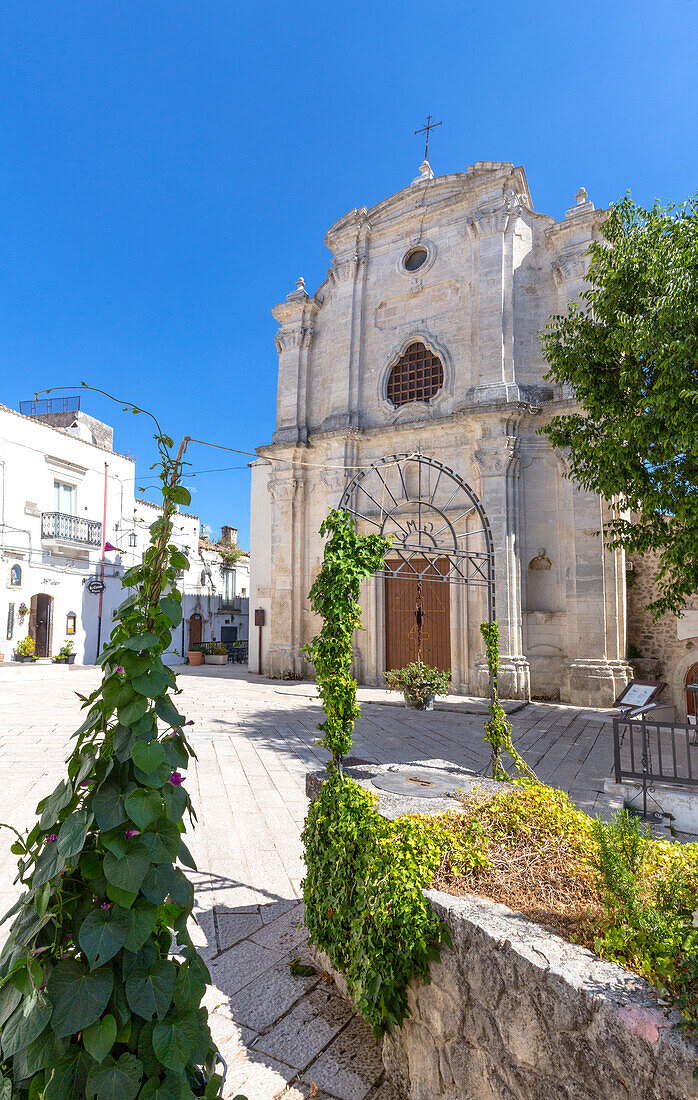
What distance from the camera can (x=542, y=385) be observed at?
13.6m

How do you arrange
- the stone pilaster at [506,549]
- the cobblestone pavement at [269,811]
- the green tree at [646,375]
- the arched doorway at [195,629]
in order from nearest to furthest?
the cobblestone pavement at [269,811], the green tree at [646,375], the stone pilaster at [506,549], the arched doorway at [195,629]

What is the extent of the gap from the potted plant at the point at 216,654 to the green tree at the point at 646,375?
17450 millimetres

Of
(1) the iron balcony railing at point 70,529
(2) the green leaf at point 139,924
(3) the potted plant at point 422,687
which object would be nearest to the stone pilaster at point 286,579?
(3) the potted plant at point 422,687

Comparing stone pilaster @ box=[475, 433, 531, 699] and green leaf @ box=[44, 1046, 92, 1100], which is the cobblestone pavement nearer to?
stone pilaster @ box=[475, 433, 531, 699]

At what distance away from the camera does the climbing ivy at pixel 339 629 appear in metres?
3.55

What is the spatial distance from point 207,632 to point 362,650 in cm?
1454

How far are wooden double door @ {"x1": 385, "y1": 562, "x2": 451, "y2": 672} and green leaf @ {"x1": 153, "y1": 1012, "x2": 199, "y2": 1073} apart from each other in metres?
12.5

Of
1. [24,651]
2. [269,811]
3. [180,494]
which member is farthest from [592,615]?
[24,651]

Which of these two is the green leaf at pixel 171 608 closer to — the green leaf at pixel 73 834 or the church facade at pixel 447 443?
the green leaf at pixel 73 834

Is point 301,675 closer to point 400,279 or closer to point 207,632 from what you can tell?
point 400,279

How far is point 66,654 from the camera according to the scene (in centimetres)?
1941

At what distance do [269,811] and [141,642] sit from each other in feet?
14.8

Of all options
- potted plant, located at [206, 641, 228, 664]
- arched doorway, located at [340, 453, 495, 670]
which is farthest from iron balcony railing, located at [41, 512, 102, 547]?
arched doorway, located at [340, 453, 495, 670]

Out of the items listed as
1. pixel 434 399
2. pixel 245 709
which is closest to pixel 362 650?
pixel 245 709
